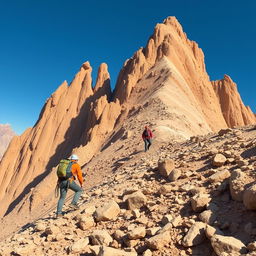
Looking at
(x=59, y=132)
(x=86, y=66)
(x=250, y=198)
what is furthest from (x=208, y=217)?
(x=86, y=66)

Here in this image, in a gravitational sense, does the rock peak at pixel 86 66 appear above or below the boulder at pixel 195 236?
above

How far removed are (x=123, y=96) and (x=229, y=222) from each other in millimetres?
30597

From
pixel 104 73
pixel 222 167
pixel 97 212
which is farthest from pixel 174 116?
pixel 104 73

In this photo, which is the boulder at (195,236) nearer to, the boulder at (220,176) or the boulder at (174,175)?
the boulder at (220,176)

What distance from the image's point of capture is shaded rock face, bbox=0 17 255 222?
32.0 meters

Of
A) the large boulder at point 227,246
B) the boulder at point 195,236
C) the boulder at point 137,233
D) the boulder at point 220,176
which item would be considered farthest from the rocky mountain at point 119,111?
the large boulder at point 227,246

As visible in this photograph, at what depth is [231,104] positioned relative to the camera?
146ft

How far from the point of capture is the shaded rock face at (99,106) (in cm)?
3196

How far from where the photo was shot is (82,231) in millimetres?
6348

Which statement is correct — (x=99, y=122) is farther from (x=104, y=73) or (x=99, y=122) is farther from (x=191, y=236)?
(x=191, y=236)

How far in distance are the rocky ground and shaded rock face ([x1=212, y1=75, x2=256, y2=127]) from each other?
125 ft

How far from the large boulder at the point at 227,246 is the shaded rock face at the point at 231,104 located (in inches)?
1657

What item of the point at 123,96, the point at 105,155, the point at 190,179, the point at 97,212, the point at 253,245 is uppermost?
the point at 123,96

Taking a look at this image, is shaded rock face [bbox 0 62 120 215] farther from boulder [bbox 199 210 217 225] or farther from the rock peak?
boulder [bbox 199 210 217 225]
